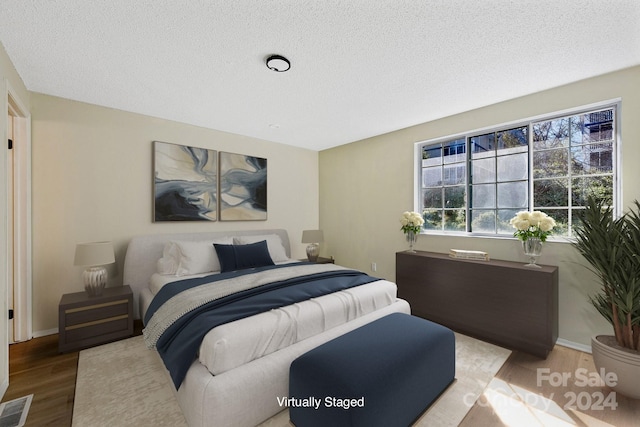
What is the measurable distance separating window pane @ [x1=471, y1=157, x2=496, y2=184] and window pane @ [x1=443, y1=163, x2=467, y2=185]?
115 mm

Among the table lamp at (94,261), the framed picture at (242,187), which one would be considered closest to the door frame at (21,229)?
the table lamp at (94,261)

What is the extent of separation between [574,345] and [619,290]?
951 millimetres

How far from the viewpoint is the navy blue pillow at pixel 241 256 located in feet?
10.3

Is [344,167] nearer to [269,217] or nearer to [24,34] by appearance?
[269,217]

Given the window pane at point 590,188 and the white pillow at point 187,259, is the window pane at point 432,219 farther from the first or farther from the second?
the white pillow at point 187,259

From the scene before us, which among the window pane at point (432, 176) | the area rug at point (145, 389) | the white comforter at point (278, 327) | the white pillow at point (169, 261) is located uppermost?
the window pane at point (432, 176)

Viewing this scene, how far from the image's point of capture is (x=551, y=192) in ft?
9.25

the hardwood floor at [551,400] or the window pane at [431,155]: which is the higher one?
the window pane at [431,155]

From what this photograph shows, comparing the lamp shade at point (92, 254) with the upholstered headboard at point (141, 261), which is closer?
the lamp shade at point (92, 254)

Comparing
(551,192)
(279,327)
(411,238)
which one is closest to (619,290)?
(551,192)

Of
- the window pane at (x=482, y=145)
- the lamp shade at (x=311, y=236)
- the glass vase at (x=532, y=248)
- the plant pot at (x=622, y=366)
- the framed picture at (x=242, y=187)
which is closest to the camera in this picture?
the plant pot at (x=622, y=366)

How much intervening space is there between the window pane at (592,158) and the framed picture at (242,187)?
3.88 metres

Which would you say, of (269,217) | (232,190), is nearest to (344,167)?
(269,217)

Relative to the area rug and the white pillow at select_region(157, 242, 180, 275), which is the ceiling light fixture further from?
the area rug
